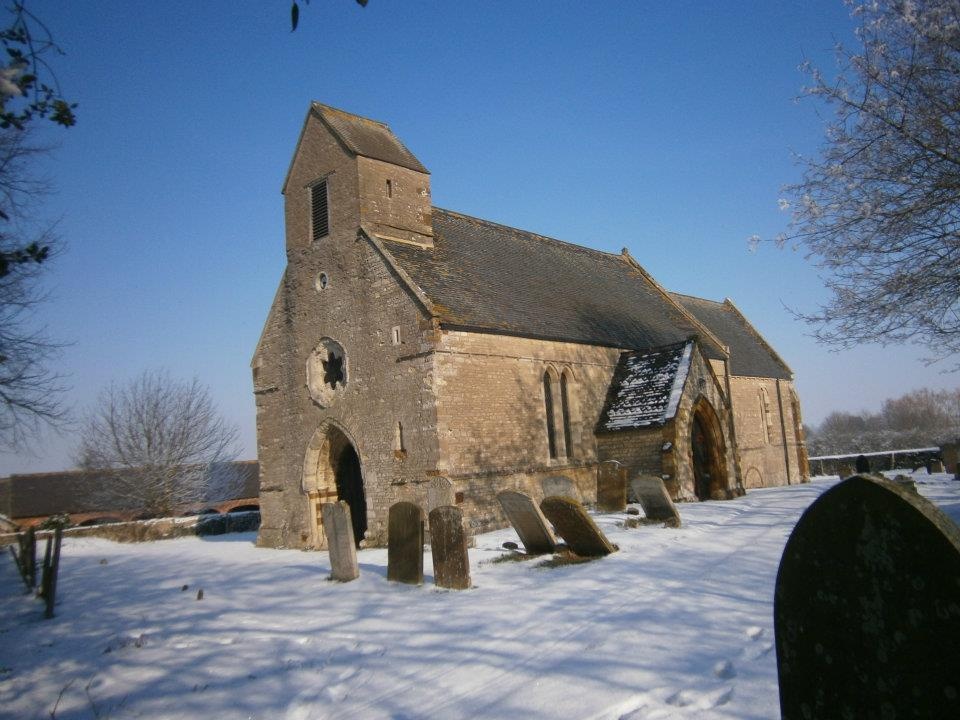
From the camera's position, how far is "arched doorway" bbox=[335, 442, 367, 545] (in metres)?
19.7

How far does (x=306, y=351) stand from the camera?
784 inches

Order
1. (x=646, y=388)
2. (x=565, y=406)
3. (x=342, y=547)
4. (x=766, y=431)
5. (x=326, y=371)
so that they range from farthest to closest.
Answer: (x=766, y=431)
(x=646, y=388)
(x=565, y=406)
(x=326, y=371)
(x=342, y=547)

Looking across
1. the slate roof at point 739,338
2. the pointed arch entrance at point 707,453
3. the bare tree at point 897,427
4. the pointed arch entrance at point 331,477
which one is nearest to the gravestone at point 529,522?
the pointed arch entrance at point 331,477

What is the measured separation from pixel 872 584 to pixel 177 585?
13.2 m

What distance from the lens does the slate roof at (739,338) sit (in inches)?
1303

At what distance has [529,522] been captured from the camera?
11.2 metres

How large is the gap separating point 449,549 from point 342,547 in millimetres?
2236

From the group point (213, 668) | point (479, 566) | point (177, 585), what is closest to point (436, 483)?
point (479, 566)

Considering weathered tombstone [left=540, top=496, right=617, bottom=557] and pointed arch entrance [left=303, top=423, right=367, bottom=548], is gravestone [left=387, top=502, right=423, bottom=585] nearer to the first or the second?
weathered tombstone [left=540, top=496, right=617, bottom=557]

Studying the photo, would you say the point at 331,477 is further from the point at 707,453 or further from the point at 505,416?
the point at 707,453

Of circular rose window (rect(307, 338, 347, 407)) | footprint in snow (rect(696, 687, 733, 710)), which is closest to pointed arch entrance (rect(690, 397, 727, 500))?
circular rose window (rect(307, 338, 347, 407))

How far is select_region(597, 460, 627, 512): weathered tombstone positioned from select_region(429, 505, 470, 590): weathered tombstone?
7.95 metres

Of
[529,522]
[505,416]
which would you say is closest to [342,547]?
[529,522]

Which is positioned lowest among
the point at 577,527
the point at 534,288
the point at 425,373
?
the point at 577,527
